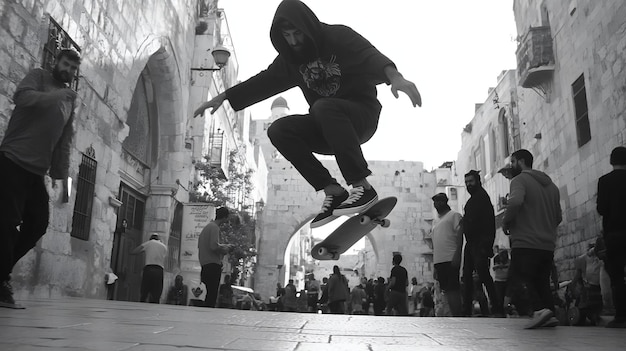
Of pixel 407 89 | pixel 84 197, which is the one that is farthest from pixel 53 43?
pixel 407 89

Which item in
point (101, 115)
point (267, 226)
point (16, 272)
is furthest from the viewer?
point (267, 226)

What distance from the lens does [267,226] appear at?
26984mm

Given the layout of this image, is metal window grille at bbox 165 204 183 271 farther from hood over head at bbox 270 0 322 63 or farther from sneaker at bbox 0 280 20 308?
hood over head at bbox 270 0 322 63

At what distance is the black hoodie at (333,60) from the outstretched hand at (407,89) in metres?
0.15

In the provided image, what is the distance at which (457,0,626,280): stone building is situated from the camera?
955 cm

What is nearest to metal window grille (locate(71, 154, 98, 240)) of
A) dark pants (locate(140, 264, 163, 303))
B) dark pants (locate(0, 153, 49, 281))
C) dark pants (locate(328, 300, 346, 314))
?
dark pants (locate(140, 264, 163, 303))

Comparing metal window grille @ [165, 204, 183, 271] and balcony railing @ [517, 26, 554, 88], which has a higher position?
balcony railing @ [517, 26, 554, 88]

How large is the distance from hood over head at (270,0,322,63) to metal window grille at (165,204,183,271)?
976cm

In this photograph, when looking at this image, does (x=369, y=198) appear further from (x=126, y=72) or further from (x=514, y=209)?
(x=126, y=72)

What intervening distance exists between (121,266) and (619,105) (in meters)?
9.89

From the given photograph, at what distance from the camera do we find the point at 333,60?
3.46 m

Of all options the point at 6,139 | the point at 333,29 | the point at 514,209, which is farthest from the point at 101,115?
the point at 514,209

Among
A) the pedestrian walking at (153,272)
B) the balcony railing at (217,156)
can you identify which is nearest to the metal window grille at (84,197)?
the pedestrian walking at (153,272)

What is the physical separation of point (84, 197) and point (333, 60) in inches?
225
